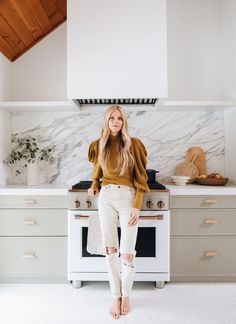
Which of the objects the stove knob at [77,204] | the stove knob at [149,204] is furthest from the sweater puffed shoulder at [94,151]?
the stove knob at [149,204]

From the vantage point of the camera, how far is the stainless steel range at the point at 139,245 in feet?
7.43

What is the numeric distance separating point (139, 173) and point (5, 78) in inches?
69.6

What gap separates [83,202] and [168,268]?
871 mm

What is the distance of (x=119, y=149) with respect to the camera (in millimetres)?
1971

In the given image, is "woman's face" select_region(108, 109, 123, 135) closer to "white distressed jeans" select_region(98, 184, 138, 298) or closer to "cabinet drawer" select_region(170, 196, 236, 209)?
"white distressed jeans" select_region(98, 184, 138, 298)

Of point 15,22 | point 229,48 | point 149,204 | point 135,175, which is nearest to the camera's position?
point 135,175

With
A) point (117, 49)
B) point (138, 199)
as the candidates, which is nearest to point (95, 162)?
point (138, 199)

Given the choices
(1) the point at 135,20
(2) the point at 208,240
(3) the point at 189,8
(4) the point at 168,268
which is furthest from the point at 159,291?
(3) the point at 189,8

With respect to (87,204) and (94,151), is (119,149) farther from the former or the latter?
(87,204)

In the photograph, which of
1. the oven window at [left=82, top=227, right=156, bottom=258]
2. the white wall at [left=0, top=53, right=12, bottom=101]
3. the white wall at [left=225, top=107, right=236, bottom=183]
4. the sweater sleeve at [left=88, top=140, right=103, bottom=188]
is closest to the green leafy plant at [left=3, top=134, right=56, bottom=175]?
the white wall at [left=0, top=53, right=12, bottom=101]

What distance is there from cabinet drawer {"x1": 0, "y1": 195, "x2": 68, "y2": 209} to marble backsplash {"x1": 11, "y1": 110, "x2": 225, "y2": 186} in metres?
0.59

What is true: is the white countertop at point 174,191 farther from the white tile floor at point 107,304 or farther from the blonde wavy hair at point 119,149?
the white tile floor at point 107,304

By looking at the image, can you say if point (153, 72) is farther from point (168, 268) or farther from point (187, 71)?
point (168, 268)

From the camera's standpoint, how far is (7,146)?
2.87m
